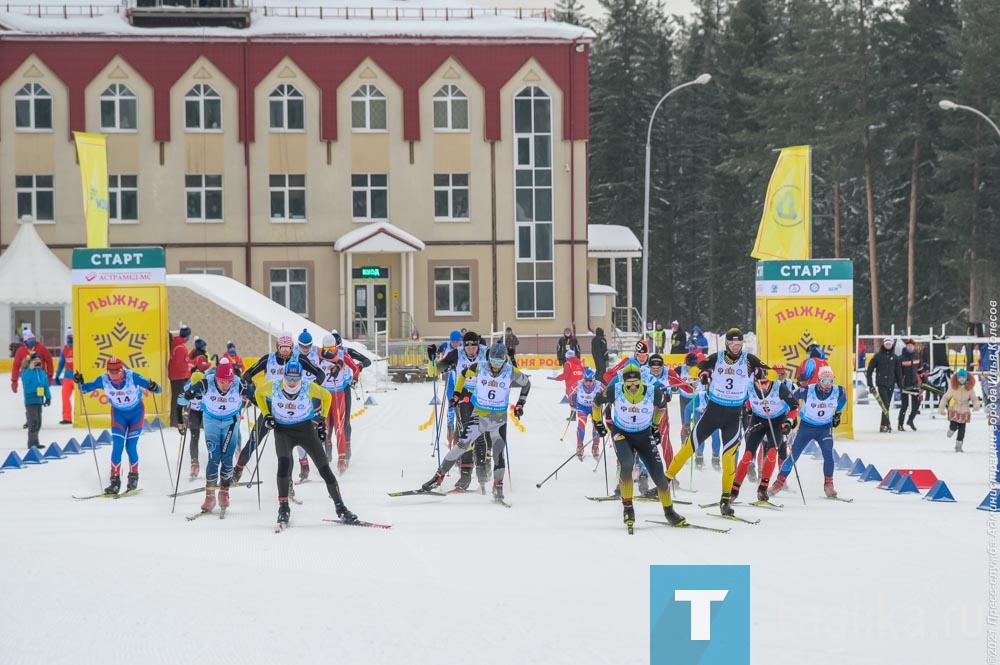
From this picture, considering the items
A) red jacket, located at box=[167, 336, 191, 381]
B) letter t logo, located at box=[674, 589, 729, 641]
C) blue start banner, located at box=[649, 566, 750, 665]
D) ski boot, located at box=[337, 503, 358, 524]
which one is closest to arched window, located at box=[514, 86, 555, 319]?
red jacket, located at box=[167, 336, 191, 381]

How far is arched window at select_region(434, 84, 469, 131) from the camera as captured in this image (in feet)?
171

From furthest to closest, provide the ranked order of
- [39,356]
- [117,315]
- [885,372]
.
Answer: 1. [885,372]
2. [117,315]
3. [39,356]

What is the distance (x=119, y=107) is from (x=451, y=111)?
40.6 ft

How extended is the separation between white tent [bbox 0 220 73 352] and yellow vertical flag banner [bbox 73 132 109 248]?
1403 cm

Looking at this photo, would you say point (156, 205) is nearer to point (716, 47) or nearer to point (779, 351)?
point (779, 351)

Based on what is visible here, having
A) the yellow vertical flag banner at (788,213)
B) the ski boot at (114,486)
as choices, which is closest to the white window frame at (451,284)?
the yellow vertical flag banner at (788,213)

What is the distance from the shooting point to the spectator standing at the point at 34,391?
21.5m

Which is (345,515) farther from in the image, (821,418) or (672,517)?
(821,418)

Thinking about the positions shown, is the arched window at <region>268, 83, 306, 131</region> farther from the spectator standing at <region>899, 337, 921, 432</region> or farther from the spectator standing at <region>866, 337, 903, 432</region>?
the spectator standing at <region>866, 337, 903, 432</region>

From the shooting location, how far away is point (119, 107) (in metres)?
51.6

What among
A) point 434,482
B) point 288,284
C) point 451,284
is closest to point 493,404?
point 434,482

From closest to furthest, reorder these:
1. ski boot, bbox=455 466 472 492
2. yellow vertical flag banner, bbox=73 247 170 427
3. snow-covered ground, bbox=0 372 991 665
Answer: snow-covered ground, bbox=0 372 991 665, ski boot, bbox=455 466 472 492, yellow vertical flag banner, bbox=73 247 170 427

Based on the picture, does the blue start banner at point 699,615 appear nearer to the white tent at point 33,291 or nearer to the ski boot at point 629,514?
the ski boot at point 629,514

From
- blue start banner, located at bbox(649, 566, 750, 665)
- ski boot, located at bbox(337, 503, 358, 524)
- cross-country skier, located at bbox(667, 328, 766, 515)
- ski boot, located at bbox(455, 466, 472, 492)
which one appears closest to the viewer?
blue start banner, located at bbox(649, 566, 750, 665)
